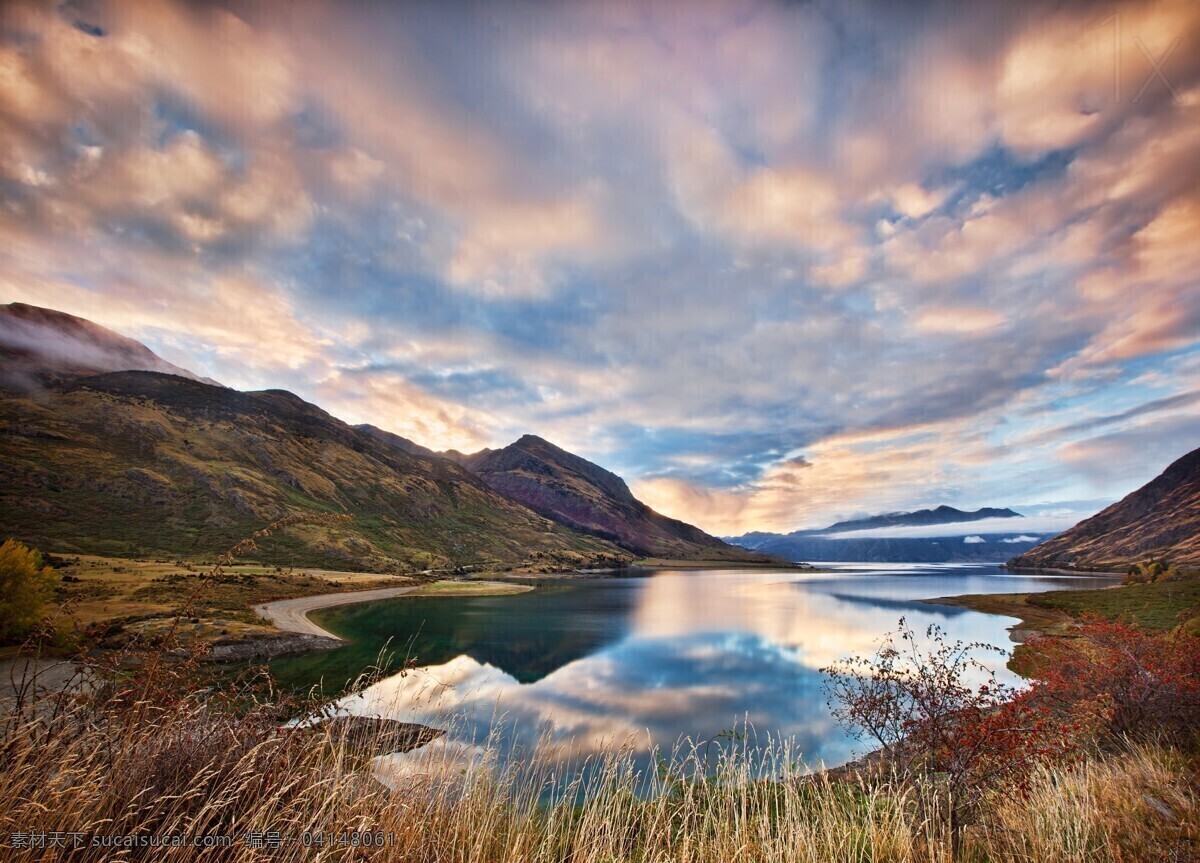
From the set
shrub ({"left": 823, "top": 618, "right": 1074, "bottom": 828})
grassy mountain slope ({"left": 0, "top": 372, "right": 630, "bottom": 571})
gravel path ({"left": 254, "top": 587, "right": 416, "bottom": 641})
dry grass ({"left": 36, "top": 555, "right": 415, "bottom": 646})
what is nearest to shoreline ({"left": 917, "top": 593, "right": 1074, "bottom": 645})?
shrub ({"left": 823, "top": 618, "right": 1074, "bottom": 828})

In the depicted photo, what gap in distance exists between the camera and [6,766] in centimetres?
548

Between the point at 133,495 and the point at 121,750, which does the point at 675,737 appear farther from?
the point at 133,495

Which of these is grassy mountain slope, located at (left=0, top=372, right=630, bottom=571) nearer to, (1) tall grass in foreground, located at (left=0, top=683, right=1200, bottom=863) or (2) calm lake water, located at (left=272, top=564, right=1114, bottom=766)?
(2) calm lake water, located at (left=272, top=564, right=1114, bottom=766)

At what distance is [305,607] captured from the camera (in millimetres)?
71688

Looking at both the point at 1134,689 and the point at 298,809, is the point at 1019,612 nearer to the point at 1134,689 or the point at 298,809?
the point at 1134,689

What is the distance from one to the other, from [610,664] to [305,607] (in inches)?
1989

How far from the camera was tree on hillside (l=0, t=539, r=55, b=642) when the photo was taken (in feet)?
98.4

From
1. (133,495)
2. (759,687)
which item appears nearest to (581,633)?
(759,687)

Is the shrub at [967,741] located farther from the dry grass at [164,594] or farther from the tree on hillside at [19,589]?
the tree on hillside at [19,589]

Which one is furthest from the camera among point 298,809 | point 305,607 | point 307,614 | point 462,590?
point 462,590

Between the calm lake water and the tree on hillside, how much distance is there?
1532cm

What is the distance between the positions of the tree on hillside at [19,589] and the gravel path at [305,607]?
2088 centimetres

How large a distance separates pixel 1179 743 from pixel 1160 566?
123 meters

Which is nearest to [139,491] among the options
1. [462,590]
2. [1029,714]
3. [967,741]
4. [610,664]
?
[462,590]
